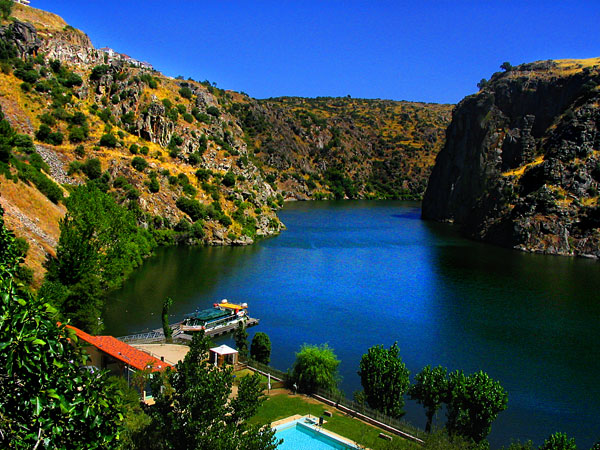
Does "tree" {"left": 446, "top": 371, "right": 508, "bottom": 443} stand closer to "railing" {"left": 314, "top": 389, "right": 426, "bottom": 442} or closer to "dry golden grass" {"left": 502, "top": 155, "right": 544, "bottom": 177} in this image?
"railing" {"left": 314, "top": 389, "right": 426, "bottom": 442}

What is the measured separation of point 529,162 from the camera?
111062mm

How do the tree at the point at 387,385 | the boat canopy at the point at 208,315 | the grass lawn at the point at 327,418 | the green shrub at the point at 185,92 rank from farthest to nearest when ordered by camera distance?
the green shrub at the point at 185,92 < the boat canopy at the point at 208,315 < the tree at the point at 387,385 < the grass lawn at the point at 327,418

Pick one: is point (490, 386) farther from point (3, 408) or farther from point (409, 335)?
point (3, 408)

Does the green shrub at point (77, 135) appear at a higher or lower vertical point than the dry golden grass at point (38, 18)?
lower

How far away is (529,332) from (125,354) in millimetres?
34589

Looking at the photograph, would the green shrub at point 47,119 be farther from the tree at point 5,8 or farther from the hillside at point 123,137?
the tree at point 5,8

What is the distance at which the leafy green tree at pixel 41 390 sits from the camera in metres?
6.96

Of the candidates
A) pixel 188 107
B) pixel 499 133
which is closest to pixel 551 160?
pixel 499 133

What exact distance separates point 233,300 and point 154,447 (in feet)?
133

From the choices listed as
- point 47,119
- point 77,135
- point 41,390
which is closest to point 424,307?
point 41,390

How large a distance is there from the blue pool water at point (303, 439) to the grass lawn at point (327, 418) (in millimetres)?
998

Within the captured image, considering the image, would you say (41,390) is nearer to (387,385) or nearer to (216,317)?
(387,385)

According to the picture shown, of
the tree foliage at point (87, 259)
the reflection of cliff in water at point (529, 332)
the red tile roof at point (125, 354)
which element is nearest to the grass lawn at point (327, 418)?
the red tile roof at point (125, 354)

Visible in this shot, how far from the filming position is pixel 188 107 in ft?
393
